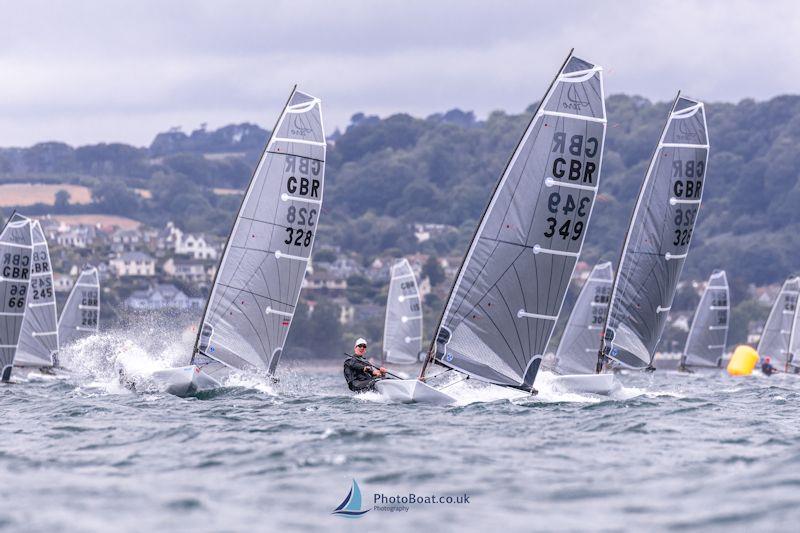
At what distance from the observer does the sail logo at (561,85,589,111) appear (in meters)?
21.4

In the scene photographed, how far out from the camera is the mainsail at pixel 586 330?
3812 centimetres

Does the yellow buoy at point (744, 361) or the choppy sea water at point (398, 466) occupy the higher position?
the choppy sea water at point (398, 466)

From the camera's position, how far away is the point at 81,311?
49.7 metres

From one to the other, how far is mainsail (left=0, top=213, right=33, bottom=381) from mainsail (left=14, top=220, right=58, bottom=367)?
260 inches

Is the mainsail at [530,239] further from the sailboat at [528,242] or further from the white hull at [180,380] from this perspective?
the white hull at [180,380]

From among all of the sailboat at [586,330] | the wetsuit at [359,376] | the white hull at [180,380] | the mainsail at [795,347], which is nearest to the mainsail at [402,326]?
the sailboat at [586,330]

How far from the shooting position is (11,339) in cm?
3114

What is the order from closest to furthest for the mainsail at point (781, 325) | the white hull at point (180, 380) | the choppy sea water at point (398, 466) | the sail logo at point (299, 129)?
the choppy sea water at point (398, 466) < the white hull at point (180, 380) < the sail logo at point (299, 129) < the mainsail at point (781, 325)

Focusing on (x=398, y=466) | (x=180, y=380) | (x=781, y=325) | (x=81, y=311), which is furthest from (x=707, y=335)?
(x=398, y=466)

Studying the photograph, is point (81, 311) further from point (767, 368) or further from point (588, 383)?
point (588, 383)

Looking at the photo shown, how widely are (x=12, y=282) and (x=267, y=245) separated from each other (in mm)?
8753

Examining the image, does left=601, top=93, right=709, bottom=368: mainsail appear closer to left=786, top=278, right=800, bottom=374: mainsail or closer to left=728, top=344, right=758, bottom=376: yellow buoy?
left=728, top=344, right=758, bottom=376: yellow buoy

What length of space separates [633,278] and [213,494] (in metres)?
15.5

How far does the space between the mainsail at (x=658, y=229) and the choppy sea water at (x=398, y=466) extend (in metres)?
5.49
